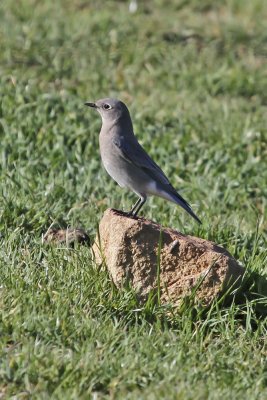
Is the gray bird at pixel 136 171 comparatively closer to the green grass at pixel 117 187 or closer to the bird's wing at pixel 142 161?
the bird's wing at pixel 142 161

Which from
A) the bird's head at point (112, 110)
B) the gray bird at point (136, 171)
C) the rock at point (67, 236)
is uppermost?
the bird's head at point (112, 110)

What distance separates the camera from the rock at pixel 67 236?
244 inches

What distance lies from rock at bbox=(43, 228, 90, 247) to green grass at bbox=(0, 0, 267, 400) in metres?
0.11

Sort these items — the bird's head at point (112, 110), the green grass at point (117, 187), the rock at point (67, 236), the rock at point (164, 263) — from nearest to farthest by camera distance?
1. the green grass at point (117, 187)
2. the rock at point (164, 263)
3. the rock at point (67, 236)
4. the bird's head at point (112, 110)

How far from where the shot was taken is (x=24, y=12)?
10.8m

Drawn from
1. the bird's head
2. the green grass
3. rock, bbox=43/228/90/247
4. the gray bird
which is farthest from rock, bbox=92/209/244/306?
the bird's head

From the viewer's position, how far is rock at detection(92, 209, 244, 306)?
5.59 m

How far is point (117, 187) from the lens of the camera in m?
7.95

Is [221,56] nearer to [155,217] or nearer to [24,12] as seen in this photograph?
[24,12]

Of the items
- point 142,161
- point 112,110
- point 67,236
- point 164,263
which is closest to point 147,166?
point 142,161

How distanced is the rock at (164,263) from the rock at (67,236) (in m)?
0.52

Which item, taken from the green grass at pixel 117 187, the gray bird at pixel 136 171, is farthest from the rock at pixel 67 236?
the gray bird at pixel 136 171

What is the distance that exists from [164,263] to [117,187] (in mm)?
2340

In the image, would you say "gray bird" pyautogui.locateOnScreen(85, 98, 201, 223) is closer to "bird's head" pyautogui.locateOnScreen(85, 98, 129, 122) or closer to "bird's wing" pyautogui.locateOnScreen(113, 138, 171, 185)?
"bird's wing" pyautogui.locateOnScreen(113, 138, 171, 185)
